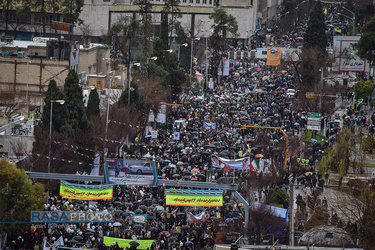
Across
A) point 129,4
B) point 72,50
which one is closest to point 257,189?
point 72,50

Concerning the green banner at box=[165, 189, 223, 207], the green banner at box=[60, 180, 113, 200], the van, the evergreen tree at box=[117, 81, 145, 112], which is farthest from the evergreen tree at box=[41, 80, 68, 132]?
the van

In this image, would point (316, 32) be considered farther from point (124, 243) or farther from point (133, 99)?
point (124, 243)

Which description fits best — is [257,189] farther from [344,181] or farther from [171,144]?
[171,144]

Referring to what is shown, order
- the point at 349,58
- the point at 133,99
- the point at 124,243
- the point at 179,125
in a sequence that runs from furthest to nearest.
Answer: the point at 349,58 → the point at 179,125 → the point at 133,99 → the point at 124,243

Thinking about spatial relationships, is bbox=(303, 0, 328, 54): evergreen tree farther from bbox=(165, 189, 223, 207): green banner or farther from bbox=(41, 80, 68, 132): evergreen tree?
bbox=(165, 189, 223, 207): green banner

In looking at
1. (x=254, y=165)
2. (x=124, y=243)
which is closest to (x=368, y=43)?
(x=254, y=165)

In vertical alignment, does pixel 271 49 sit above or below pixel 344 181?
above
